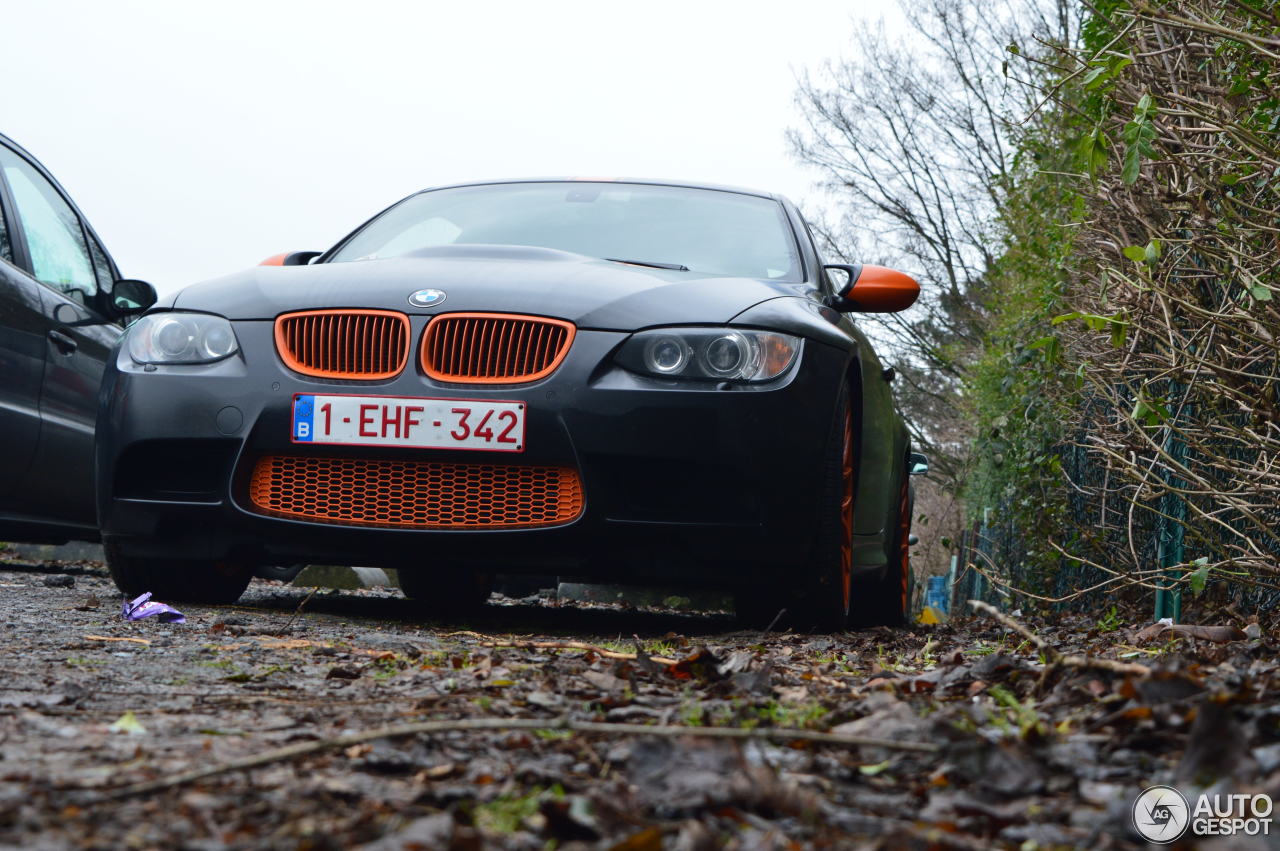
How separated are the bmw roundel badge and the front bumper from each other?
9cm

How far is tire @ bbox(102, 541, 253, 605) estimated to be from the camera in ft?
13.9

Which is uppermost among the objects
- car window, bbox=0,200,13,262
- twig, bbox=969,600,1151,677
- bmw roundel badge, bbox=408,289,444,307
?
car window, bbox=0,200,13,262

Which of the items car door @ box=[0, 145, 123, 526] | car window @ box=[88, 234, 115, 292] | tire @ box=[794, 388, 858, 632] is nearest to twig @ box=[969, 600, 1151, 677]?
tire @ box=[794, 388, 858, 632]

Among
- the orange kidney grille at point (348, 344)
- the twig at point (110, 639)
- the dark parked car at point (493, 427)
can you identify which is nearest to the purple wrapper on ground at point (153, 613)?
the dark parked car at point (493, 427)

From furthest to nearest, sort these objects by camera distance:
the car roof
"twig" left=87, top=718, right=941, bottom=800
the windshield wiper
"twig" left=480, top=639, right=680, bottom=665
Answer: the car roof < the windshield wiper < "twig" left=480, top=639, right=680, bottom=665 < "twig" left=87, top=718, right=941, bottom=800

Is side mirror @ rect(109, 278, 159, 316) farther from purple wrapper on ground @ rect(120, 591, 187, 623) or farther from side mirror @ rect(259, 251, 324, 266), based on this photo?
purple wrapper on ground @ rect(120, 591, 187, 623)

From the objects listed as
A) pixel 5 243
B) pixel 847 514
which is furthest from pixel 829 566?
pixel 5 243

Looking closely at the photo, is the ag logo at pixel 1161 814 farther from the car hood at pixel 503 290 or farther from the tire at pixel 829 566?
the car hood at pixel 503 290

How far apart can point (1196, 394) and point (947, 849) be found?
3.71 m

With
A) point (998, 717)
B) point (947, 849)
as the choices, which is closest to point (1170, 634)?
point (998, 717)

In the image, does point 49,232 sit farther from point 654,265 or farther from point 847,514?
point 847,514

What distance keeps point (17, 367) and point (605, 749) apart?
4392 millimetres

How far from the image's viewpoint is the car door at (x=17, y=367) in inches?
210

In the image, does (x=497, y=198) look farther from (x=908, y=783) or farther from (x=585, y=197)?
(x=908, y=783)
